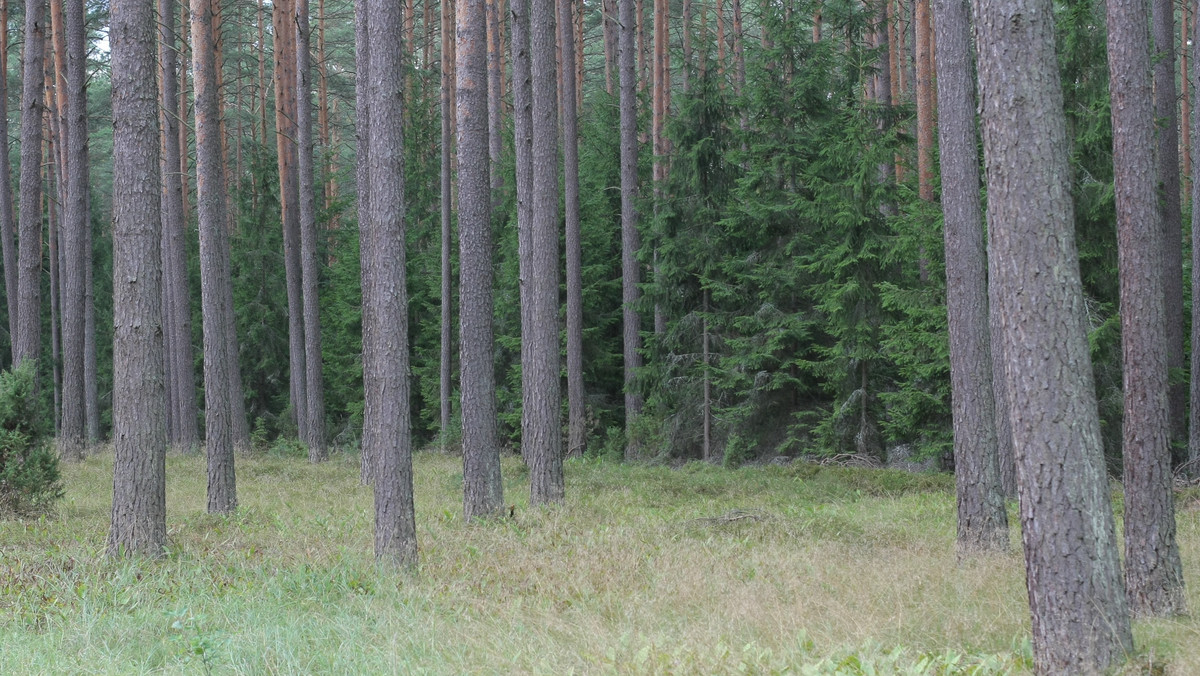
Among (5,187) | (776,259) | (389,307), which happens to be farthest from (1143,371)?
(5,187)

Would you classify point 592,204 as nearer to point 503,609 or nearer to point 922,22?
point 922,22

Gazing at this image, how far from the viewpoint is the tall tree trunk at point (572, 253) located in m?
20.6

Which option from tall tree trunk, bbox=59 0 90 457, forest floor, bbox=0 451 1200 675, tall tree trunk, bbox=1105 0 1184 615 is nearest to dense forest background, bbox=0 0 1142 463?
tall tree trunk, bbox=59 0 90 457

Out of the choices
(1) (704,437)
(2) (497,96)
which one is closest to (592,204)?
(2) (497,96)

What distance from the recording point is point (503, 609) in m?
6.89

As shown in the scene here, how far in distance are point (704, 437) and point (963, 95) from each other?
12778mm

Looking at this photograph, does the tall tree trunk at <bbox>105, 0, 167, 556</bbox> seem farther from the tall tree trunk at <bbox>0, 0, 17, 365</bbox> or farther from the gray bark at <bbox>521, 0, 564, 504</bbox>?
the tall tree trunk at <bbox>0, 0, 17, 365</bbox>

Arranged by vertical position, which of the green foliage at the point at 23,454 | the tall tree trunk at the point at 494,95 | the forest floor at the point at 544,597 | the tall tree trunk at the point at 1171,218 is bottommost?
the forest floor at the point at 544,597

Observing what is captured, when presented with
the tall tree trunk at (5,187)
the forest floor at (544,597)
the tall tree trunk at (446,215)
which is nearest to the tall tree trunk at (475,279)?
the forest floor at (544,597)

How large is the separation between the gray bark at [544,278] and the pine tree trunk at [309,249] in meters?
8.48

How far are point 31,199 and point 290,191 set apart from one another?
5976mm

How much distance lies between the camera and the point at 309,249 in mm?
21328

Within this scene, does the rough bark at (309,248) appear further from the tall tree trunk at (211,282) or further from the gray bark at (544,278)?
the gray bark at (544,278)

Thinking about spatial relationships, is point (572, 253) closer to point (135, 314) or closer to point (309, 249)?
point (309, 249)
